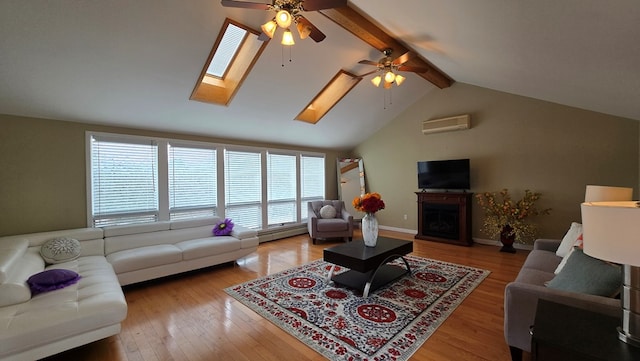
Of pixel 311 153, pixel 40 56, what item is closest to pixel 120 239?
pixel 40 56

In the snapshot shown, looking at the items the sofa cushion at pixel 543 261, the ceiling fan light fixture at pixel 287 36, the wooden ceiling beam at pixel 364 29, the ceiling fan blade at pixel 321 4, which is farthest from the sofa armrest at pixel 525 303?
the wooden ceiling beam at pixel 364 29

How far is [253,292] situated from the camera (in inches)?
124

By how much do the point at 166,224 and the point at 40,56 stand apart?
2475 mm

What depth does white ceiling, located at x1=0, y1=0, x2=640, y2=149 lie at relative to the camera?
207cm

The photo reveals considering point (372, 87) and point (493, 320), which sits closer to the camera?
point (493, 320)

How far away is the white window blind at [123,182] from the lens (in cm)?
379

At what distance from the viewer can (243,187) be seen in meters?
5.44

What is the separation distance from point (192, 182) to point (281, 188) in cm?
201

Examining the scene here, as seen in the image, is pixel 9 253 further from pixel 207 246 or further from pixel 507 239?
pixel 507 239

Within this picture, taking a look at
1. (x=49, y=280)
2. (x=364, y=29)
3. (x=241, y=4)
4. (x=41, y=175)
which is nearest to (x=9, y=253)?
(x=49, y=280)

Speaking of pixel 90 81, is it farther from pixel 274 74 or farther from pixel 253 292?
pixel 253 292

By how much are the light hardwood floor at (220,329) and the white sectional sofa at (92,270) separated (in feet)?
0.74

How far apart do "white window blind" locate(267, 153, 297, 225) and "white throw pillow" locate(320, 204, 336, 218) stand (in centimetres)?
84

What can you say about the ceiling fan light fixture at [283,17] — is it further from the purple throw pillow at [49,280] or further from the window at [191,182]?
the window at [191,182]
